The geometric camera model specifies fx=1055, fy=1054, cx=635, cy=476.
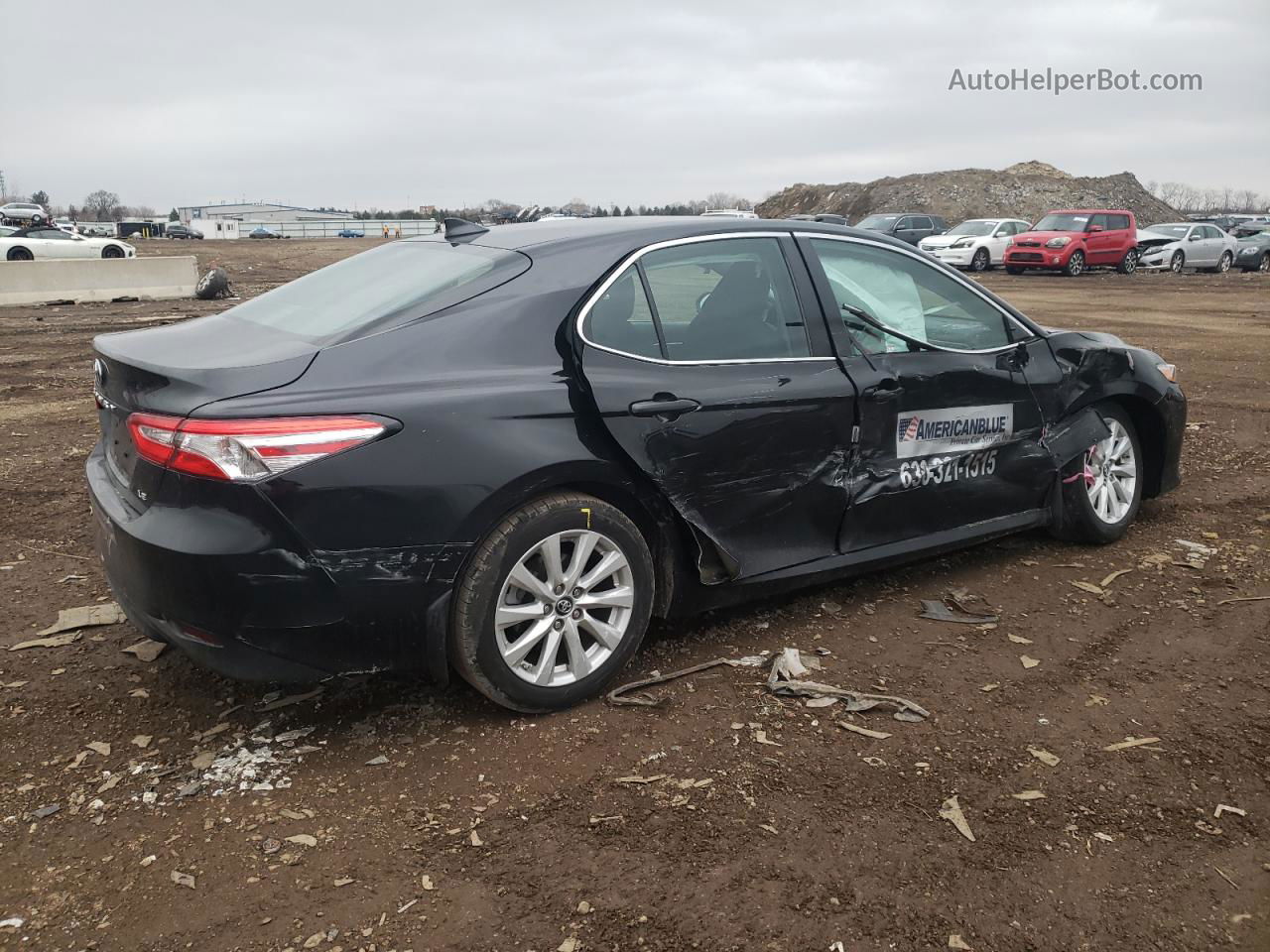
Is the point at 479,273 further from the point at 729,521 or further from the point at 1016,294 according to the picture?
the point at 1016,294

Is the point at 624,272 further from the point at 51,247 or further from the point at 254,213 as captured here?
the point at 254,213

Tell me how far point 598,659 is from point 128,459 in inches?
65.3

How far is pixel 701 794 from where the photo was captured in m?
3.14

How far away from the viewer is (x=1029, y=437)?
4.89 meters

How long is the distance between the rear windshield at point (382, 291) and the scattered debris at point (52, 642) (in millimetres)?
1445

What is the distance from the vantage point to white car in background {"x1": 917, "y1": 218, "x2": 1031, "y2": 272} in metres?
30.9

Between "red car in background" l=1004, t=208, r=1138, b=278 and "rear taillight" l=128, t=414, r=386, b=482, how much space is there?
29.1 m

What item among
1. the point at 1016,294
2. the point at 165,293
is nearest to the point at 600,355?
the point at 165,293

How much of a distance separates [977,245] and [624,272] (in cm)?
2945

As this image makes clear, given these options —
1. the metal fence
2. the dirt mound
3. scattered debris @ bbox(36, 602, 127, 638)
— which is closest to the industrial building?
the metal fence

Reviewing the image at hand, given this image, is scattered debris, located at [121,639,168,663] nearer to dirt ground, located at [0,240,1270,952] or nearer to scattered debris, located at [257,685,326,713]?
dirt ground, located at [0,240,1270,952]

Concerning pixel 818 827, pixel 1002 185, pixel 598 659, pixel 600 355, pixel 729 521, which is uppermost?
pixel 1002 185

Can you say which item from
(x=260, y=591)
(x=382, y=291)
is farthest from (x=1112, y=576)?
(x=260, y=591)

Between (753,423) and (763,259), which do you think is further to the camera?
(763,259)
